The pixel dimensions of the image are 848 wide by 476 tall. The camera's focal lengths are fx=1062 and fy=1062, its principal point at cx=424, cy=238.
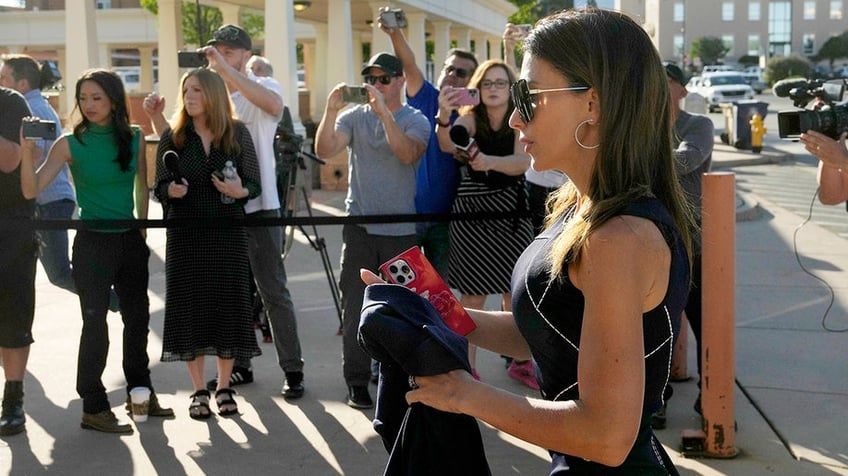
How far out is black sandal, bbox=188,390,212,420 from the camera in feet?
19.6

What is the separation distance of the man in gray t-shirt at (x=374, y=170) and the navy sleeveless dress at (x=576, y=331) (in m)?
4.06

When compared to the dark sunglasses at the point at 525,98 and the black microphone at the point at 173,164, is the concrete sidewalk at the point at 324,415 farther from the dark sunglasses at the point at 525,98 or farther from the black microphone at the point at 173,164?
the dark sunglasses at the point at 525,98

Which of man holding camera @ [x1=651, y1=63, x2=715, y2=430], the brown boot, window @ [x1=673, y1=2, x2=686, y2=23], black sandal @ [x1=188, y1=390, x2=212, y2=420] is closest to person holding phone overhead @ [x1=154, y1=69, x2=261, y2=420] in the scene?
black sandal @ [x1=188, y1=390, x2=212, y2=420]

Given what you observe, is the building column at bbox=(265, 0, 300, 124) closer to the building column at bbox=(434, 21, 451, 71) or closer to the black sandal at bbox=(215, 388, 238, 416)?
the black sandal at bbox=(215, 388, 238, 416)

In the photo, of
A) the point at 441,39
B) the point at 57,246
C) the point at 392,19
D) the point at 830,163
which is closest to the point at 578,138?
the point at 830,163

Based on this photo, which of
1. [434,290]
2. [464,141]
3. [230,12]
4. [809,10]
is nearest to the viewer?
[434,290]

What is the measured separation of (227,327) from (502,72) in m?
2.26

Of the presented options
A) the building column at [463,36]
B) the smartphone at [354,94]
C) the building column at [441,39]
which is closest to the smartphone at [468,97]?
the smartphone at [354,94]

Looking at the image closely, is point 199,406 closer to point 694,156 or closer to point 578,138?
point 694,156

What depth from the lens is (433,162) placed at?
6582mm

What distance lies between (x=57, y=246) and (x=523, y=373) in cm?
324

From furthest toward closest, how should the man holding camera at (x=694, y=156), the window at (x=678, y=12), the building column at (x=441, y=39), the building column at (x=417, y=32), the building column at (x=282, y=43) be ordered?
the window at (x=678, y=12)
the building column at (x=441, y=39)
the building column at (x=417, y=32)
the building column at (x=282, y=43)
the man holding camera at (x=694, y=156)

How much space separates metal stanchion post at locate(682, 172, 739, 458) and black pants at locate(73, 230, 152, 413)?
3043mm

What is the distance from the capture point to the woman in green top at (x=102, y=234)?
228 inches
